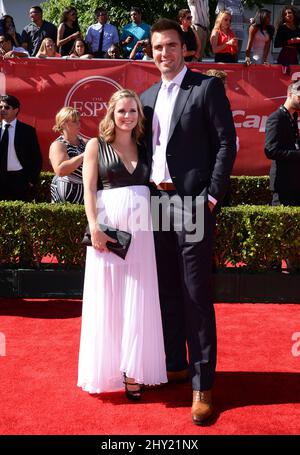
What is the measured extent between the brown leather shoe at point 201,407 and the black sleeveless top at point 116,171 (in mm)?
1394

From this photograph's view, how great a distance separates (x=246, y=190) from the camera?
30.1 ft

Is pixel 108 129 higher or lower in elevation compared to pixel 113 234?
Result: higher

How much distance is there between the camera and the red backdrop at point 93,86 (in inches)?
398

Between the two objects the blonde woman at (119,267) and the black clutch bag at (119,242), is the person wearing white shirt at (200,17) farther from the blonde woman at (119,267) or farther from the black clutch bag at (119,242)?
the black clutch bag at (119,242)

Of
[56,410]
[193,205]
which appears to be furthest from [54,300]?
[193,205]

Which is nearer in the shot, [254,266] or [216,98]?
[216,98]

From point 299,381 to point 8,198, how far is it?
175 inches

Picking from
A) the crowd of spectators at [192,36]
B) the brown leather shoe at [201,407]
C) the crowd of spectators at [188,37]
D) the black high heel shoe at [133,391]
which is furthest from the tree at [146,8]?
the brown leather shoe at [201,407]

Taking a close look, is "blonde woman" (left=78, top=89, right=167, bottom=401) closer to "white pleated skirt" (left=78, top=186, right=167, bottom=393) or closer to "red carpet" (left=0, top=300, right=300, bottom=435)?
"white pleated skirt" (left=78, top=186, right=167, bottom=393)

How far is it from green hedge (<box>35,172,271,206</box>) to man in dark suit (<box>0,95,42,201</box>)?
4.46 ft

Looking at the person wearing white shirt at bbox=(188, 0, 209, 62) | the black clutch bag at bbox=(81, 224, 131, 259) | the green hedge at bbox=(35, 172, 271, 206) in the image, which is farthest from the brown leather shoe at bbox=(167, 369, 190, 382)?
the person wearing white shirt at bbox=(188, 0, 209, 62)

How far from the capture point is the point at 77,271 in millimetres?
6656

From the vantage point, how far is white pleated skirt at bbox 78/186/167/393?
4.14 m

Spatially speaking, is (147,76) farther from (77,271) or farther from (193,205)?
(193,205)
